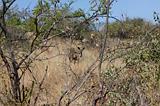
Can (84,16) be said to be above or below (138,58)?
above

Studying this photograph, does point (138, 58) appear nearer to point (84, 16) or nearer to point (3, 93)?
point (84, 16)

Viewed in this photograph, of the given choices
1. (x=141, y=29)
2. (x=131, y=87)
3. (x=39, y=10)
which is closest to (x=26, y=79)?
(x=141, y=29)

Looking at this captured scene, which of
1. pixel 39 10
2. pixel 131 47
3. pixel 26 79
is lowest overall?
pixel 26 79

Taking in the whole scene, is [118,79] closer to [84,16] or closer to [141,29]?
[84,16]

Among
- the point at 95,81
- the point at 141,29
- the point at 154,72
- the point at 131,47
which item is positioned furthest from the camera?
the point at 141,29

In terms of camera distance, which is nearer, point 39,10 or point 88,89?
point 88,89

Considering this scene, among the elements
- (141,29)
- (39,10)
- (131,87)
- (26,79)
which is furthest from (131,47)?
(26,79)

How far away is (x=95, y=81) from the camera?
15.3 feet

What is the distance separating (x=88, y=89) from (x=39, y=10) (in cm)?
105

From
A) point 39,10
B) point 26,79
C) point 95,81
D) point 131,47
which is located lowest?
point 26,79

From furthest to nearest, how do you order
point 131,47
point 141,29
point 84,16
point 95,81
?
1. point 141,29
2. point 84,16
3. point 95,81
4. point 131,47

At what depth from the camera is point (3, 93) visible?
473 cm

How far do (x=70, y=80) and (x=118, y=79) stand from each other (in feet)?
2.16

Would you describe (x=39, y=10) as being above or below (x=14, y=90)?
above
